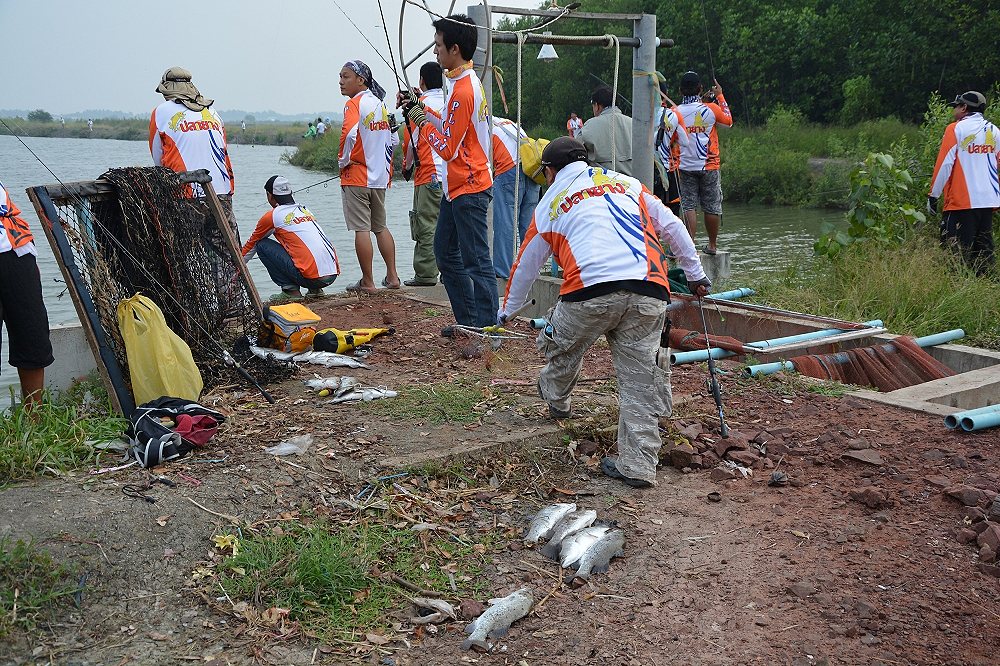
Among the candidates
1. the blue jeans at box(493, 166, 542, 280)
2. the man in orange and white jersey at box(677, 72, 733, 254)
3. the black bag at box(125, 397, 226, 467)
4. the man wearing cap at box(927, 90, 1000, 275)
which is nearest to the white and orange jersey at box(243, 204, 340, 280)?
the blue jeans at box(493, 166, 542, 280)

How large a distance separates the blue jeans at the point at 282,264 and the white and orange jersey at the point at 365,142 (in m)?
0.92

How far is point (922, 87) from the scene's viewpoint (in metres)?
25.7

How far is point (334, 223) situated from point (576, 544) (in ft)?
49.2

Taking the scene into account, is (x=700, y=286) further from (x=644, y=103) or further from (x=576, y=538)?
(x=644, y=103)

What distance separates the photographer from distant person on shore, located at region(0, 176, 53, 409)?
5.10m

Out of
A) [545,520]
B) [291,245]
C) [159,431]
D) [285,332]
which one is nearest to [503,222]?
[291,245]

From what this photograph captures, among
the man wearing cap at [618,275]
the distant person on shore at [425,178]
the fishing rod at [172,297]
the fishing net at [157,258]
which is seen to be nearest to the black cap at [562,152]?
the man wearing cap at [618,275]

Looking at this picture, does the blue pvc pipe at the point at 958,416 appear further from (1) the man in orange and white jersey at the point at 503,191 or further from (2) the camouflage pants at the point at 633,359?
(1) the man in orange and white jersey at the point at 503,191

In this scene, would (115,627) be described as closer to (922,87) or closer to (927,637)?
(927,637)

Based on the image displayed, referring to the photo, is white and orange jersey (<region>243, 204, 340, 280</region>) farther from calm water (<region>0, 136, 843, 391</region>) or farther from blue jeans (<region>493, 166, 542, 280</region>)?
calm water (<region>0, 136, 843, 391</region>)

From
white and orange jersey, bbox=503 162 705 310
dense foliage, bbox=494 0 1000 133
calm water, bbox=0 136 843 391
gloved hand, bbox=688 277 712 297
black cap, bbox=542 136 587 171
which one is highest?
dense foliage, bbox=494 0 1000 133

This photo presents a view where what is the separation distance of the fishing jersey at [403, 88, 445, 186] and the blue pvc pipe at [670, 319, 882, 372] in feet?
9.73

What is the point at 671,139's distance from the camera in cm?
1080

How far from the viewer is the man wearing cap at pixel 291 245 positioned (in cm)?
889
